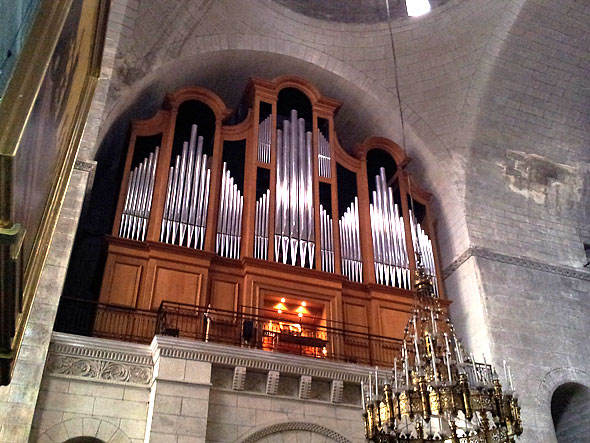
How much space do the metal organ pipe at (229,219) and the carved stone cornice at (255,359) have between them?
2.39 metres

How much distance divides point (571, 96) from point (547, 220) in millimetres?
3362

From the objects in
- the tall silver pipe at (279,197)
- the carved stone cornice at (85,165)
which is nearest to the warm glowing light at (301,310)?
the tall silver pipe at (279,197)

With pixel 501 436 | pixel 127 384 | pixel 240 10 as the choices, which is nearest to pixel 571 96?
pixel 240 10

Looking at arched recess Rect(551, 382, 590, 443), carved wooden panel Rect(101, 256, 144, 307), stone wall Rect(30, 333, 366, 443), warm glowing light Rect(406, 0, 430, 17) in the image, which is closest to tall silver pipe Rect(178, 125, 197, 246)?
carved wooden panel Rect(101, 256, 144, 307)

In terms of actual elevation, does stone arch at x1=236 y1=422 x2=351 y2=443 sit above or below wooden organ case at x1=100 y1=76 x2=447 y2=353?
below

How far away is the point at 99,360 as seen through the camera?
26.9 feet

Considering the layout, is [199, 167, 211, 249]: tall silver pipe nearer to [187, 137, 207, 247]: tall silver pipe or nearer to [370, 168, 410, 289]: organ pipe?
[187, 137, 207, 247]: tall silver pipe

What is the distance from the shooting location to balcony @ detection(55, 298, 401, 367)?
8961mm

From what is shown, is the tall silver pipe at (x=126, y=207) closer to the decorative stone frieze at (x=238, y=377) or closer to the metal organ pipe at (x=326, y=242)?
the decorative stone frieze at (x=238, y=377)

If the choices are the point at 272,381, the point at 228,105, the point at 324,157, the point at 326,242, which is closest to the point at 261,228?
the point at 326,242

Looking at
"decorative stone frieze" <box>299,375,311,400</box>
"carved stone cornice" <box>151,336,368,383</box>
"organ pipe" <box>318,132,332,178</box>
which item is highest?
"organ pipe" <box>318,132,332,178</box>

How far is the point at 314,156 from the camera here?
1252 cm

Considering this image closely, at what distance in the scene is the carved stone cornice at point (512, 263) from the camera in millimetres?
12172

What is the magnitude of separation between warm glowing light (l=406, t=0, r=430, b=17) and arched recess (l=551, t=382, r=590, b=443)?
8861 millimetres
